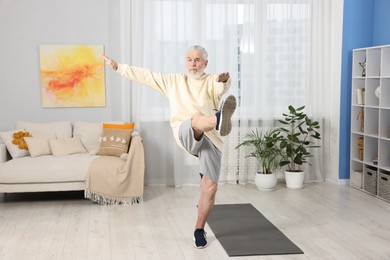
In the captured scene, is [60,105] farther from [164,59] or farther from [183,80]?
[183,80]

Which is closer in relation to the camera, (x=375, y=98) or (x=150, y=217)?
(x=150, y=217)

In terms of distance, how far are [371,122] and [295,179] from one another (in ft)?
3.61

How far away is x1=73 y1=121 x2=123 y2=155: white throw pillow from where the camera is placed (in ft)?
20.5

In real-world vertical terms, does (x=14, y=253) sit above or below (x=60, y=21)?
below

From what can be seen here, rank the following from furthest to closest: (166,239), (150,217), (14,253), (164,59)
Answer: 1. (164,59)
2. (150,217)
3. (166,239)
4. (14,253)

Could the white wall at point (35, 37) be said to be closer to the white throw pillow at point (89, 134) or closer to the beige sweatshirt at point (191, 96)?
the white throw pillow at point (89, 134)

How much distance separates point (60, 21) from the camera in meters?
6.48

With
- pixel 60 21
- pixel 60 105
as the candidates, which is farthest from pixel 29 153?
pixel 60 21

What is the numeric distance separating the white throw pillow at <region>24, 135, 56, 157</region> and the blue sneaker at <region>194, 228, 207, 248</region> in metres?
2.56

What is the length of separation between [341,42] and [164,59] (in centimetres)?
215

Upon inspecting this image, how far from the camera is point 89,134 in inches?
247

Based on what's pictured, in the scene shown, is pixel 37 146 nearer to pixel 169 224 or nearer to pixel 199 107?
pixel 169 224

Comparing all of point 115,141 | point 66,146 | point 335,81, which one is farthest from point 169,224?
point 335,81

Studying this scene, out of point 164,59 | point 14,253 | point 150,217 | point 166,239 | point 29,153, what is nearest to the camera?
point 14,253
